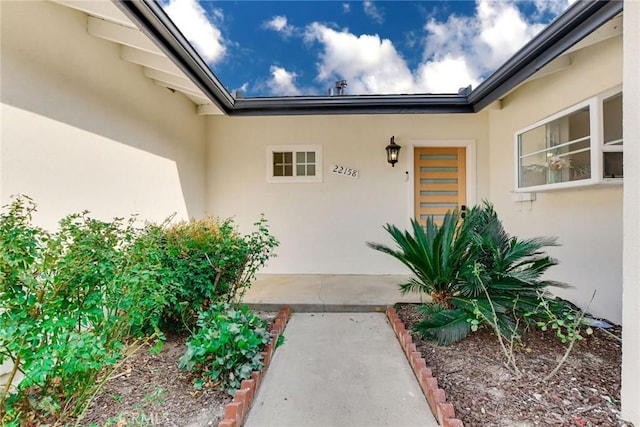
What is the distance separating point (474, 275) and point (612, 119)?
2177 mm

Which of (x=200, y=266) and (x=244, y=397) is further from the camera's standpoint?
(x=200, y=266)

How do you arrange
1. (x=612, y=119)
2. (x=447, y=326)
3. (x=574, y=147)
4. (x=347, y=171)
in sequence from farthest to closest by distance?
(x=347, y=171), (x=574, y=147), (x=612, y=119), (x=447, y=326)

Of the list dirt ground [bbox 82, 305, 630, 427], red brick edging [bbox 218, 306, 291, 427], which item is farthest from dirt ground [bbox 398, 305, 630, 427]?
red brick edging [bbox 218, 306, 291, 427]

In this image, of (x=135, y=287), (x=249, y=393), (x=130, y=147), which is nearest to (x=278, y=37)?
(x=130, y=147)

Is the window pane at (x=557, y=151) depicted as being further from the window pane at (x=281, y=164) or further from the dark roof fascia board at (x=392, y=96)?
the window pane at (x=281, y=164)

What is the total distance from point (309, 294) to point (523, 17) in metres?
5.55

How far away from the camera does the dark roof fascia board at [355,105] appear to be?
4.53m

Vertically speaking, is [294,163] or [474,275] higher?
[294,163]

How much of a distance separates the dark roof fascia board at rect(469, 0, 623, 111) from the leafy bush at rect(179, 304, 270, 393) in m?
3.94

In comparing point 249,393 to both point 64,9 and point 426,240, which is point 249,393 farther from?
point 64,9

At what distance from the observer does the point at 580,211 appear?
334 cm

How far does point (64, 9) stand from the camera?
2.57 meters
